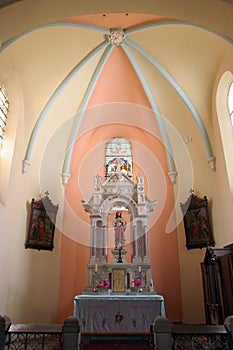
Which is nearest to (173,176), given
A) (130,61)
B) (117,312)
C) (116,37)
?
(130,61)

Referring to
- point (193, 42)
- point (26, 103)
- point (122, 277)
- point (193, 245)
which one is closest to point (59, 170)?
point (26, 103)

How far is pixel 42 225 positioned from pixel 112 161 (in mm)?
3967

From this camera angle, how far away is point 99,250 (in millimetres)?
9430

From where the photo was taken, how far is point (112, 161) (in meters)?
12.3

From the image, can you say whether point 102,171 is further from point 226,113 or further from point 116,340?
point 116,340

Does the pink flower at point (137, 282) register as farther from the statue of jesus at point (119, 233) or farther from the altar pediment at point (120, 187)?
the altar pediment at point (120, 187)

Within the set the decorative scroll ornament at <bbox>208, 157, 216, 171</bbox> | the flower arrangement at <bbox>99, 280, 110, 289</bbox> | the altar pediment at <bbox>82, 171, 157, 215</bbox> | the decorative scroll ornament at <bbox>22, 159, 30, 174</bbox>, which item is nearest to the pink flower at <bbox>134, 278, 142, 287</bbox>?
the flower arrangement at <bbox>99, 280, 110, 289</bbox>

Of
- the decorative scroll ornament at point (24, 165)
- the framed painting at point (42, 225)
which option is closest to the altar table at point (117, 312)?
the framed painting at point (42, 225)

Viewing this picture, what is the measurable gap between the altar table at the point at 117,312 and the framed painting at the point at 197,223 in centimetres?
252

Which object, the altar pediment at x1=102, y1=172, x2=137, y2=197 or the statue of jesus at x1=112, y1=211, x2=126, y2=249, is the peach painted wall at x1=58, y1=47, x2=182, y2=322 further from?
the statue of jesus at x1=112, y1=211, x2=126, y2=249

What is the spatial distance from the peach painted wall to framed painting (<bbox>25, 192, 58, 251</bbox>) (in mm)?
760

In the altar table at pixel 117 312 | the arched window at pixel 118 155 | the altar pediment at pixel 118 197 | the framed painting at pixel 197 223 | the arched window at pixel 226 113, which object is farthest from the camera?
the arched window at pixel 118 155

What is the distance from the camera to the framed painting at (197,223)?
365 inches

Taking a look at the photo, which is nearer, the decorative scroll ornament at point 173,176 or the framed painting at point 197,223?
the framed painting at point 197,223
